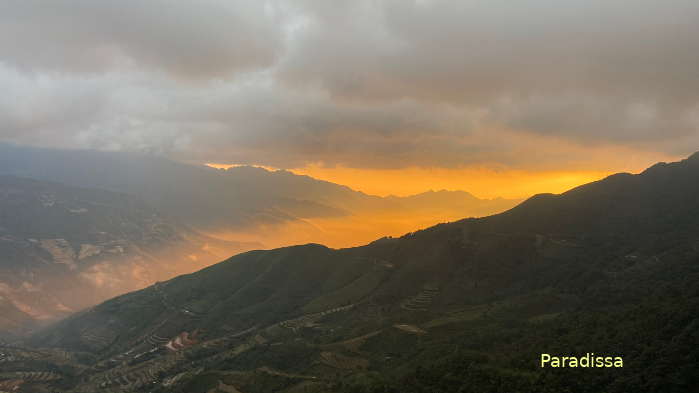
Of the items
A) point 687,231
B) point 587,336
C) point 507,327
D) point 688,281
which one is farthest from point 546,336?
point 687,231

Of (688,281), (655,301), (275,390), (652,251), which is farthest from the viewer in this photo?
(652,251)

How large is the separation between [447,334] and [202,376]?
9042cm

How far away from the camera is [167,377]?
19050 centimetres

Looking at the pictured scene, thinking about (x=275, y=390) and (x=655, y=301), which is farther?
(x=275, y=390)

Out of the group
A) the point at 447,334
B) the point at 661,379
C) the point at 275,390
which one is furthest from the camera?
the point at 447,334

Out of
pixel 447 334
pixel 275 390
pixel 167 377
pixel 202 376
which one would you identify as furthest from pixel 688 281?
pixel 167 377

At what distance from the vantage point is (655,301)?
402 feet

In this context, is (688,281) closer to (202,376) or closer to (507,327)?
(507,327)

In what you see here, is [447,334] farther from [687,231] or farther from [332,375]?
[687,231]

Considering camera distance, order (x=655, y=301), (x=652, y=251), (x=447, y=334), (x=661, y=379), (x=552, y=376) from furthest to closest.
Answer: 1. (x=652, y=251)
2. (x=447, y=334)
3. (x=655, y=301)
4. (x=552, y=376)
5. (x=661, y=379)

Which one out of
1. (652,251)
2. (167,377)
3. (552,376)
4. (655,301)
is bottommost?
(167,377)

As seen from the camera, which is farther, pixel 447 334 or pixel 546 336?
pixel 447 334

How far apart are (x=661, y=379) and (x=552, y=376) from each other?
18.8 meters

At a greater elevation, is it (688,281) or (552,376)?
(688,281)
